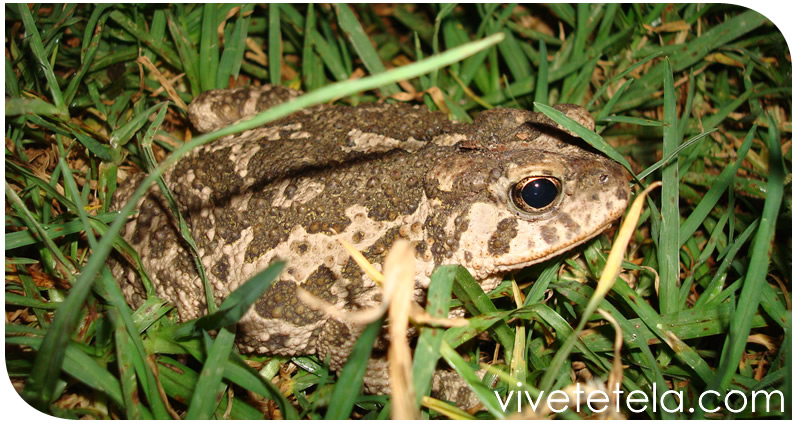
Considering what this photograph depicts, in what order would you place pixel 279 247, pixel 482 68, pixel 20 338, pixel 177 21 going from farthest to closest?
1. pixel 482 68
2. pixel 177 21
3. pixel 279 247
4. pixel 20 338

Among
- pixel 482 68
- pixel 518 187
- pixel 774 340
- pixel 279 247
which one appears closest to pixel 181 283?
pixel 279 247

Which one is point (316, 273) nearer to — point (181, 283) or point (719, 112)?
point (181, 283)

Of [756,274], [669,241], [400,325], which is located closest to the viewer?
[400,325]

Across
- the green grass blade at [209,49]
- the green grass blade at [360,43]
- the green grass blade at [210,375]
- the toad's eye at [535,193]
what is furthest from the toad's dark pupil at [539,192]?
the green grass blade at [209,49]

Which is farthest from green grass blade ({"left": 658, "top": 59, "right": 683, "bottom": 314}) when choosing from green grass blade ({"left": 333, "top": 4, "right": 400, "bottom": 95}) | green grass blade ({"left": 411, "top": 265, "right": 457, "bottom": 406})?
green grass blade ({"left": 333, "top": 4, "right": 400, "bottom": 95})

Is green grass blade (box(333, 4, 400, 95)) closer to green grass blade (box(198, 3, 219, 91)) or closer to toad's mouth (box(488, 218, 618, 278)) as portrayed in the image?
green grass blade (box(198, 3, 219, 91))

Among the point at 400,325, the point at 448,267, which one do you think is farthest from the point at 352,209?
the point at 400,325

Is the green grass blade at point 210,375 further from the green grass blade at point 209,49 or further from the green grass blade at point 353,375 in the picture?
the green grass blade at point 209,49

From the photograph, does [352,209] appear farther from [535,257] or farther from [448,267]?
[535,257]
